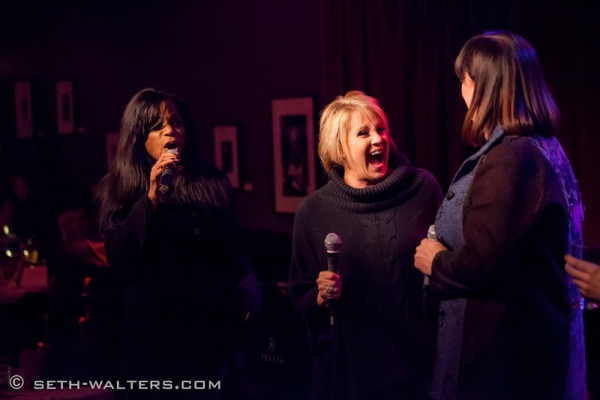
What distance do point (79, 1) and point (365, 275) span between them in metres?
5.65

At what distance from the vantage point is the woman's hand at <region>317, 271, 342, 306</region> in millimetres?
2383

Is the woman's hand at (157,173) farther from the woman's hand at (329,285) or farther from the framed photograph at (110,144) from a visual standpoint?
the framed photograph at (110,144)

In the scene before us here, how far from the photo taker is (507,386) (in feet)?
6.04

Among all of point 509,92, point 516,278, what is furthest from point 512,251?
point 509,92

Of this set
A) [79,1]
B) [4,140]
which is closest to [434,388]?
[79,1]

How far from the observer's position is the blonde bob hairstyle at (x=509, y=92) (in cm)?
187

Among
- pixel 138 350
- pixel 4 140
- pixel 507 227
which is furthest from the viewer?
pixel 4 140

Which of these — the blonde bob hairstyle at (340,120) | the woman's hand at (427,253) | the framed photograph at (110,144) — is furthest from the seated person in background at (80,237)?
the woman's hand at (427,253)

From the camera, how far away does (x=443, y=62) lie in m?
4.47

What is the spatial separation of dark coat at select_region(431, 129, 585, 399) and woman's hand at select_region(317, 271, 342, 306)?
1.74ft

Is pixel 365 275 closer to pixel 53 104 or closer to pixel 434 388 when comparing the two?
pixel 434 388

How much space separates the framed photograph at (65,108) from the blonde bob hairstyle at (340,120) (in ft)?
16.7

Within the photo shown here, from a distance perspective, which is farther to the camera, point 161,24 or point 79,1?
point 79,1

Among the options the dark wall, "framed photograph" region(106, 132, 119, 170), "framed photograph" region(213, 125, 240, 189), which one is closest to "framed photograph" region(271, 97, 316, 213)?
the dark wall
